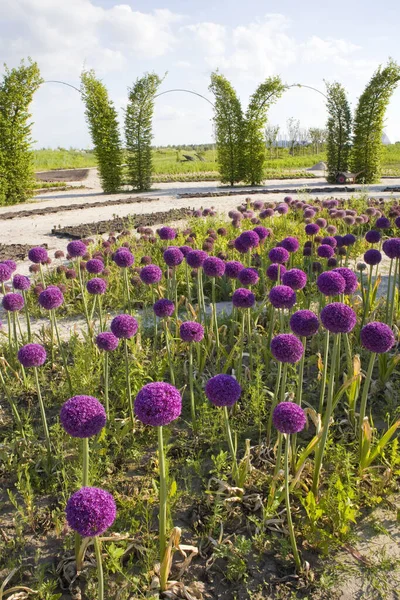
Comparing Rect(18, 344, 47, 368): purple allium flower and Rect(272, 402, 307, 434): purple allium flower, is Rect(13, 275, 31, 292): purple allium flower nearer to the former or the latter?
Rect(18, 344, 47, 368): purple allium flower

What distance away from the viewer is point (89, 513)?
1410mm

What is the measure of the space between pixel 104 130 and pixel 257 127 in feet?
21.9

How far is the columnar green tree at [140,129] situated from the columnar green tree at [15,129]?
4.53m

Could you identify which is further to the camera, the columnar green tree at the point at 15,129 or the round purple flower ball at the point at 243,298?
the columnar green tree at the point at 15,129

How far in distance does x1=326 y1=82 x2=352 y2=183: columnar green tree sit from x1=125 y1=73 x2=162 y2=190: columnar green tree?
25.8 ft

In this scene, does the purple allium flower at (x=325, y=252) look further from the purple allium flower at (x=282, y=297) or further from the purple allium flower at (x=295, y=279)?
the purple allium flower at (x=282, y=297)

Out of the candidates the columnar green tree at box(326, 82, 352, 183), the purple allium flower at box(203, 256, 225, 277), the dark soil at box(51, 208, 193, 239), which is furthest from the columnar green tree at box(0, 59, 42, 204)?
the purple allium flower at box(203, 256, 225, 277)

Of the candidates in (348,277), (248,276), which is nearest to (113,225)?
(248,276)

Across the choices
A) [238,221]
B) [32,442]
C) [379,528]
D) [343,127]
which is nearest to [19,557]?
[32,442]

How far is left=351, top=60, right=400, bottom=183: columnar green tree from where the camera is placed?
1869 cm

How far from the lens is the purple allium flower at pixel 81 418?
166 centimetres

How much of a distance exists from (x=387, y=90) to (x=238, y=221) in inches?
652

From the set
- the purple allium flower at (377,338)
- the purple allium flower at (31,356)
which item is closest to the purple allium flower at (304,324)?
the purple allium flower at (377,338)

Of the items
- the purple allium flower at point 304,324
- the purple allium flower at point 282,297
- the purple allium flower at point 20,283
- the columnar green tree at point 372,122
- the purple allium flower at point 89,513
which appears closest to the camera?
the purple allium flower at point 89,513
